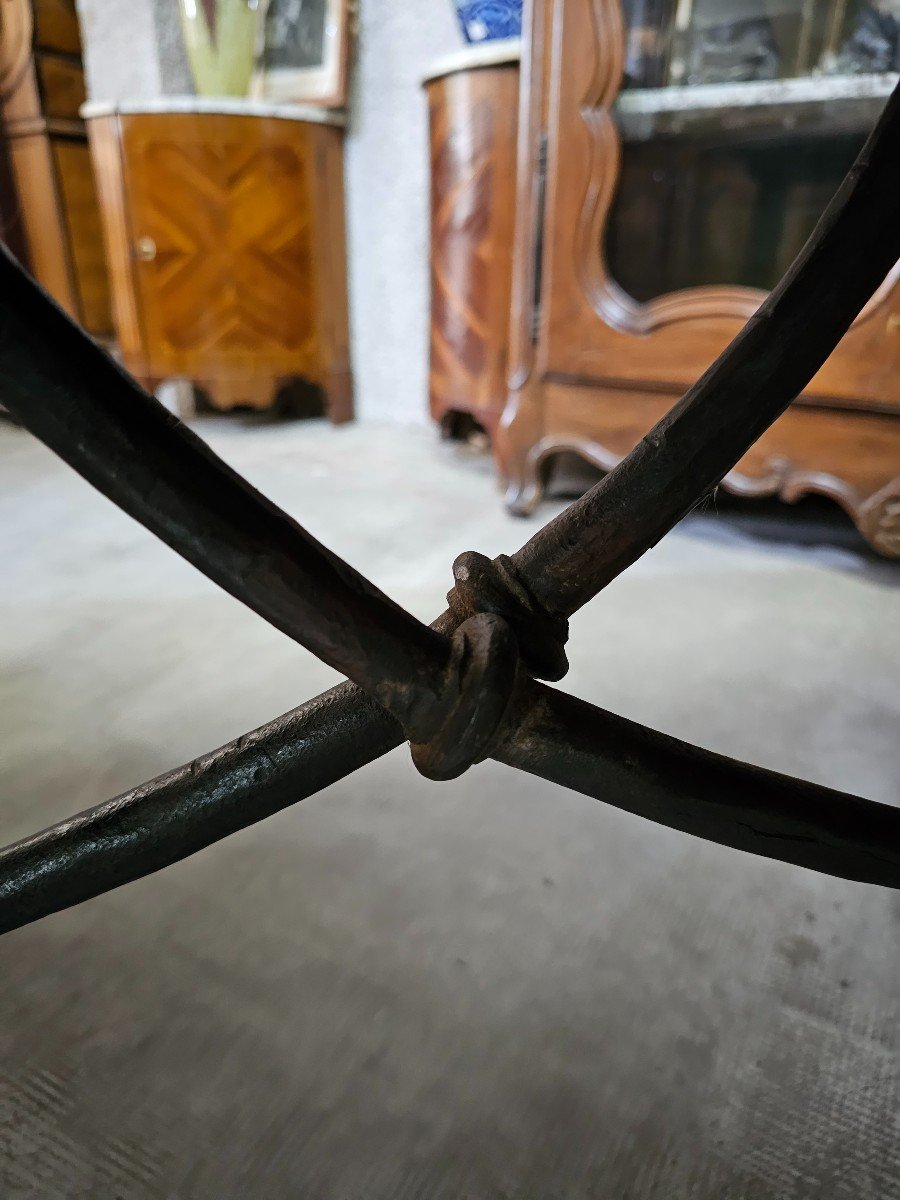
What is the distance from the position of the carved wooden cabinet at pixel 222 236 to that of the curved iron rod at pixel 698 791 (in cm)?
191

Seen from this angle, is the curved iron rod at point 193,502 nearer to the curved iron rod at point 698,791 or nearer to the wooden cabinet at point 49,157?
the curved iron rod at point 698,791

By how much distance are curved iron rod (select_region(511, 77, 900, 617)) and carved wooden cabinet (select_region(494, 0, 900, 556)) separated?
0.93m

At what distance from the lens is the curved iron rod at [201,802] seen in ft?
1.21

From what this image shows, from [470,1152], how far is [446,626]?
0.97ft

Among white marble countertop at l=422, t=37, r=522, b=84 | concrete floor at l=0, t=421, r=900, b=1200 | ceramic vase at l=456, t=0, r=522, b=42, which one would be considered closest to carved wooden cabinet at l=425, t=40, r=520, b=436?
white marble countertop at l=422, t=37, r=522, b=84

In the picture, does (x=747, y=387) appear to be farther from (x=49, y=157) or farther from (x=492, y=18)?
(x=49, y=157)

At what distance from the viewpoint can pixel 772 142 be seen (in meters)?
1.33

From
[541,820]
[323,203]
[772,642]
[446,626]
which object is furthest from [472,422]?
[446,626]

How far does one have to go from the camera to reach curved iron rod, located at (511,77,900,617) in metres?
0.34

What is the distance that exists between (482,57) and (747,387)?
4.84 ft

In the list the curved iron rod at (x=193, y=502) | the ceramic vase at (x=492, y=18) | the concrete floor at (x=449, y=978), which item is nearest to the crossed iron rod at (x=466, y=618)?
the curved iron rod at (x=193, y=502)

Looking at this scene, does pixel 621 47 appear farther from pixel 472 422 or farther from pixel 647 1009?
pixel 647 1009

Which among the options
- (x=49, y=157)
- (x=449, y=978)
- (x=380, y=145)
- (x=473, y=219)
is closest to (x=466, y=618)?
(x=449, y=978)

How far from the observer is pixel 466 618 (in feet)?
1.19
